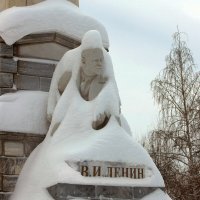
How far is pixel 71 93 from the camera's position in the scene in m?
6.50

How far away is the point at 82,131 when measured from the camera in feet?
19.9

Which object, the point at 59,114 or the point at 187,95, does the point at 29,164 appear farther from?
the point at 187,95

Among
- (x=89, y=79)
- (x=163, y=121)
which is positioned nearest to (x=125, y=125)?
(x=89, y=79)

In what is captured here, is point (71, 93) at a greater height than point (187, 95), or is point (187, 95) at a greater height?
point (187, 95)

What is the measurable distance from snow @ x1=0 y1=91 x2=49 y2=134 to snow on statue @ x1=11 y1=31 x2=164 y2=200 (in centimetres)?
26

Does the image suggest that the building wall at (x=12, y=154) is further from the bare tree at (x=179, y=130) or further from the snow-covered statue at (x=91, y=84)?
the bare tree at (x=179, y=130)

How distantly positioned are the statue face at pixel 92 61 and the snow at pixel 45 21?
44.2 inches

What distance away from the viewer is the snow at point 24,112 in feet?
22.1

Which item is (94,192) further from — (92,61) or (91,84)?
(92,61)

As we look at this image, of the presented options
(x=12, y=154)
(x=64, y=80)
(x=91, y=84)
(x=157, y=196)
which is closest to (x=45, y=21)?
(x=64, y=80)

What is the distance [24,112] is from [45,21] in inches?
56.2

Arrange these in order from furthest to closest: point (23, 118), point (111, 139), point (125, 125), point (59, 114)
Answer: point (125, 125) < point (23, 118) < point (59, 114) < point (111, 139)

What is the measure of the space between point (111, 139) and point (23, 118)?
1495mm

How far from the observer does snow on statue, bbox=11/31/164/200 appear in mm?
5703
